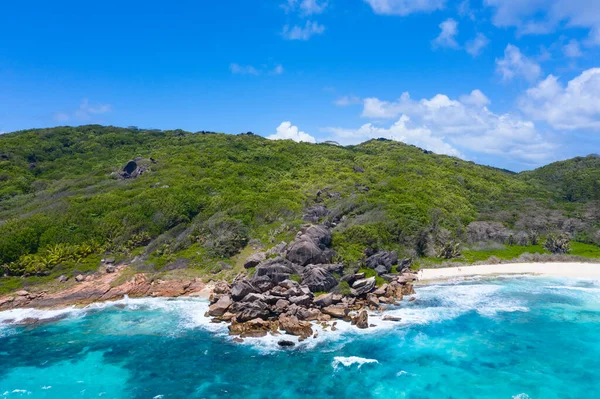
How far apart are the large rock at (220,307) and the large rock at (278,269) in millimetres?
4608

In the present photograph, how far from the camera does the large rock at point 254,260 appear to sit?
162 ft

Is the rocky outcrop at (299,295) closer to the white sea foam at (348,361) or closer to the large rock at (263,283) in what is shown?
the large rock at (263,283)

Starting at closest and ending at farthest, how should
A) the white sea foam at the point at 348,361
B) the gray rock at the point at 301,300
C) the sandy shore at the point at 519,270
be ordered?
1. the white sea foam at the point at 348,361
2. the gray rock at the point at 301,300
3. the sandy shore at the point at 519,270

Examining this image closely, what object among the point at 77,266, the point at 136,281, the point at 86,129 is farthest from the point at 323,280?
the point at 86,129

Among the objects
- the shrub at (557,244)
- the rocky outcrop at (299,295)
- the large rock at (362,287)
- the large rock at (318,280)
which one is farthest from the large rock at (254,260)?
the shrub at (557,244)

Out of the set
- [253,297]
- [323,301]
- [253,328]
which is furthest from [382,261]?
[253,328]

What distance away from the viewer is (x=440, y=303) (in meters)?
42.9

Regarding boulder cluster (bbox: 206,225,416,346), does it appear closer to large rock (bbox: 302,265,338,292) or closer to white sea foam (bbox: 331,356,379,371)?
large rock (bbox: 302,265,338,292)

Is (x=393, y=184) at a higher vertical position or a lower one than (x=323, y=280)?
higher

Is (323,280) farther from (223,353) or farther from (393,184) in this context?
(393,184)

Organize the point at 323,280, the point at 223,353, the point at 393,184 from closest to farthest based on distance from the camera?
the point at 223,353 → the point at 323,280 → the point at 393,184

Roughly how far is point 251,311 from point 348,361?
36.3 ft

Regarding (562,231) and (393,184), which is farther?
(393,184)

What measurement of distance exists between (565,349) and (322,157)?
8611 cm
